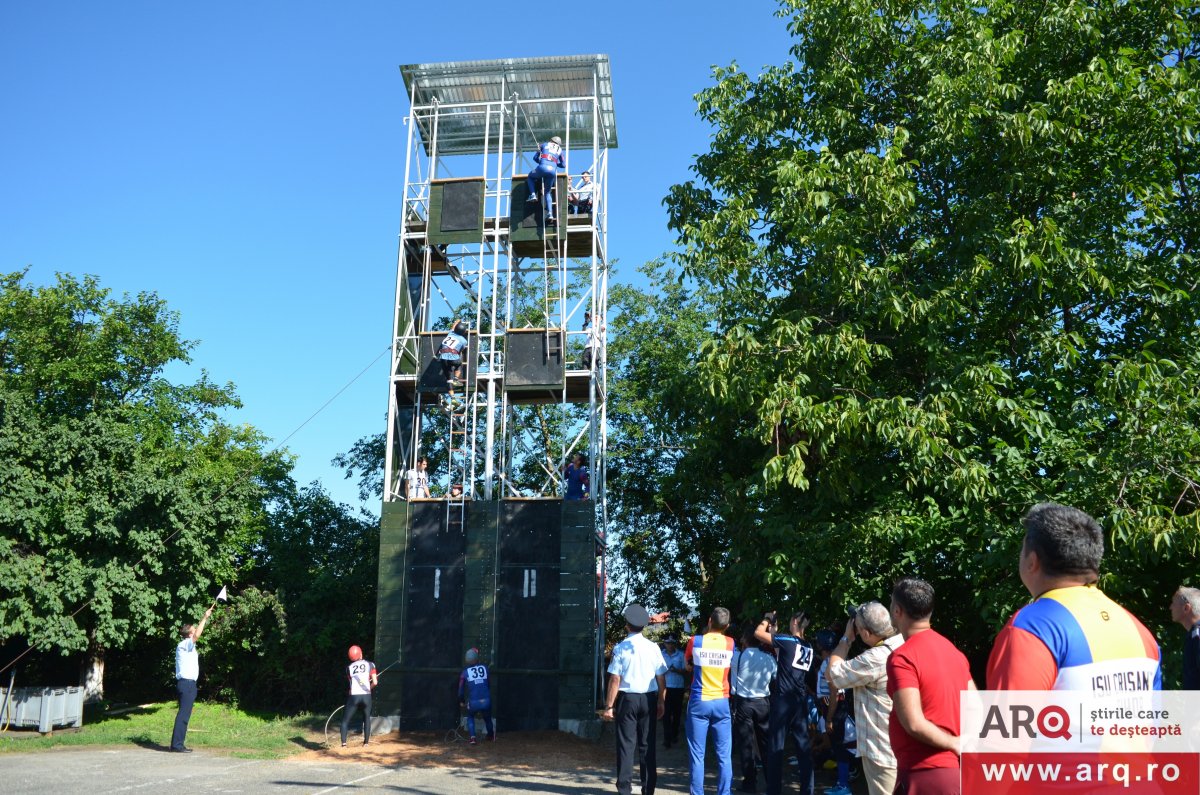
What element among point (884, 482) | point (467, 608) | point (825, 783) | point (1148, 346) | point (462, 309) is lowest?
point (825, 783)

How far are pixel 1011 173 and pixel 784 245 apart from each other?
3543mm

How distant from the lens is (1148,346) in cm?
1040

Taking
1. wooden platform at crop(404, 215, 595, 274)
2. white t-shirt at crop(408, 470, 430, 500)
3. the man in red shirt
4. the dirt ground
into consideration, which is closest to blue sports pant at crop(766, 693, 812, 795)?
the dirt ground

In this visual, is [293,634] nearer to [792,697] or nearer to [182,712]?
[182,712]

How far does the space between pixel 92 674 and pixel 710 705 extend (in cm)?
1872

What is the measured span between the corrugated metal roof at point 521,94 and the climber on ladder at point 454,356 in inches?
197

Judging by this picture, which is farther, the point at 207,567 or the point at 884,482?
the point at 207,567

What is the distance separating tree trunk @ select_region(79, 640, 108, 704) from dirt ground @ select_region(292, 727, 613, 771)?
23.5 ft

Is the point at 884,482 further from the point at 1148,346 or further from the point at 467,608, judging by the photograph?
the point at 467,608

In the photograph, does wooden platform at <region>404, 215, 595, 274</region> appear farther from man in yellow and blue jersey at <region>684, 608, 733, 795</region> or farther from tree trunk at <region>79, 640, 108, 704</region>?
man in yellow and blue jersey at <region>684, 608, 733, 795</region>

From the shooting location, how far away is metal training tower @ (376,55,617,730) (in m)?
18.3

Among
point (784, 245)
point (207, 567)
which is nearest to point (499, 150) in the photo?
point (784, 245)

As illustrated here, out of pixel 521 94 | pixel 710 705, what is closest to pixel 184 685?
pixel 710 705

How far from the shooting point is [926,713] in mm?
4180
